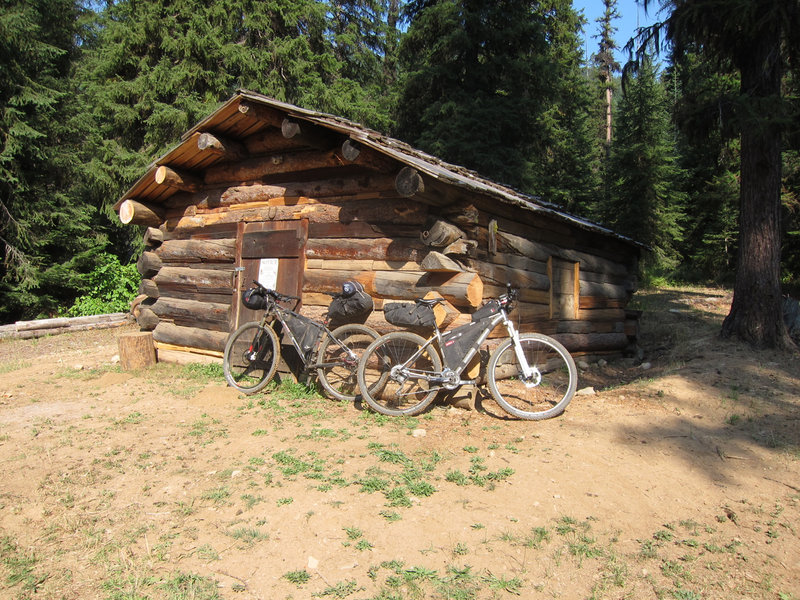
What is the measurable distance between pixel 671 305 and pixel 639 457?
37.4 feet

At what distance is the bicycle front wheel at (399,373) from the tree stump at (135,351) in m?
4.66

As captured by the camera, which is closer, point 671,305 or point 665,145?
point 671,305

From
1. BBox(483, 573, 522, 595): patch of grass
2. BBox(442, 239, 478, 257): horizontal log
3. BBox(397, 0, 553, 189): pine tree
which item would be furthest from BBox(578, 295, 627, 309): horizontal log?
BBox(483, 573, 522, 595): patch of grass

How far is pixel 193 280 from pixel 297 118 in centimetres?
357

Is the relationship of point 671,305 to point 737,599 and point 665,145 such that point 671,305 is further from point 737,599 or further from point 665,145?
point 737,599

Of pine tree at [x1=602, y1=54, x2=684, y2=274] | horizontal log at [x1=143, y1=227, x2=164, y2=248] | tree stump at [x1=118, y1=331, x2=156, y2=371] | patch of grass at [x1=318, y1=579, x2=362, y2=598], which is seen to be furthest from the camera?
pine tree at [x1=602, y1=54, x2=684, y2=274]

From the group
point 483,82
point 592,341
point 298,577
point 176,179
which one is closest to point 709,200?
point 483,82

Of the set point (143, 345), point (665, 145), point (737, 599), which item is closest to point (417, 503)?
point (737, 599)

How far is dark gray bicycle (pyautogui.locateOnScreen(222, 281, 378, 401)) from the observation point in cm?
630

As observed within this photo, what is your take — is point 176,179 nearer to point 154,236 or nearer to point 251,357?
point 154,236

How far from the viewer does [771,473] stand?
4.11 meters

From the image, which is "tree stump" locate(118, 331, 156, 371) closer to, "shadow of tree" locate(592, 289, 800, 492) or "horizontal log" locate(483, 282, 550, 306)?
"horizontal log" locate(483, 282, 550, 306)

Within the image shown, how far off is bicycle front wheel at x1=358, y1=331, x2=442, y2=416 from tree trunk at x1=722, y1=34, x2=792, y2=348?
5.64m

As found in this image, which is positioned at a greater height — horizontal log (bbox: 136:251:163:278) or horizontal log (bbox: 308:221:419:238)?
horizontal log (bbox: 308:221:419:238)
